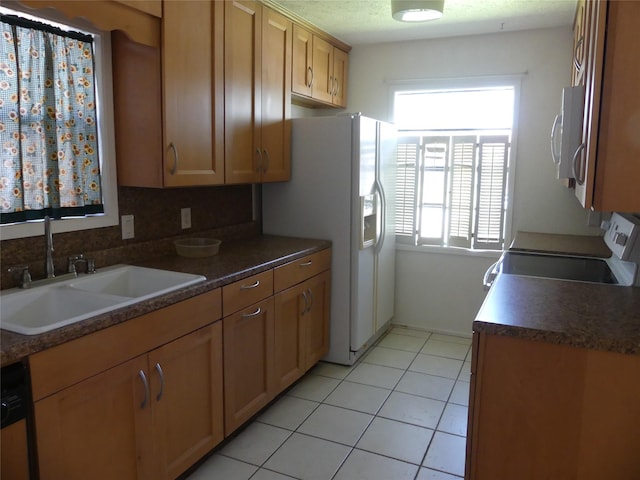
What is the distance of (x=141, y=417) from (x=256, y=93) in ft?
6.05

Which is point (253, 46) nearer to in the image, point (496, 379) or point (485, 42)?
point (485, 42)

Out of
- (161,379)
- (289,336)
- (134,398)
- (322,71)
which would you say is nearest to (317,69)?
(322,71)

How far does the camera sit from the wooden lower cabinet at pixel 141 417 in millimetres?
1496

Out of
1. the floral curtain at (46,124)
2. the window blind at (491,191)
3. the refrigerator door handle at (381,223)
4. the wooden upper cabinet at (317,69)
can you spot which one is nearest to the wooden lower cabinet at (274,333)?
the refrigerator door handle at (381,223)

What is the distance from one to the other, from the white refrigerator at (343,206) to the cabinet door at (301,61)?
0.27m

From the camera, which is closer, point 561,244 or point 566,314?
point 566,314

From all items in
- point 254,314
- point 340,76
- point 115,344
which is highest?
point 340,76

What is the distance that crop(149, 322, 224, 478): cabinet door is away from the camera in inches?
74.1

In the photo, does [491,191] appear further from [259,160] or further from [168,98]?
[168,98]

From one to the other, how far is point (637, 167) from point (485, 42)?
247cm

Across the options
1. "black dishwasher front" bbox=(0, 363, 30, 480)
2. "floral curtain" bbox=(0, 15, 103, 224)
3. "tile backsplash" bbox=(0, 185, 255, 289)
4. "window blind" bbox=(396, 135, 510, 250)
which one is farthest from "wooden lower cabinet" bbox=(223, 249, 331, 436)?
"window blind" bbox=(396, 135, 510, 250)

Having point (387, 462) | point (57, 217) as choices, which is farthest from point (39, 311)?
point (387, 462)

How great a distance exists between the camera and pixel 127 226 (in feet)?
7.93

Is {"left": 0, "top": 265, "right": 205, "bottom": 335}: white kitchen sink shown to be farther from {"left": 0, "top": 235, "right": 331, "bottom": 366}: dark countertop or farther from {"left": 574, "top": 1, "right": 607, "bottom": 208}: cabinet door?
{"left": 574, "top": 1, "right": 607, "bottom": 208}: cabinet door
